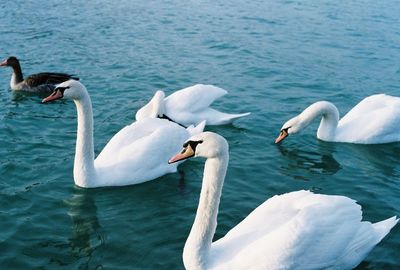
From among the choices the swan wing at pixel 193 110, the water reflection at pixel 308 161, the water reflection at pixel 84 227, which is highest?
the swan wing at pixel 193 110

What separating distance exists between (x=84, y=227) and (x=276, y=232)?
2.90m

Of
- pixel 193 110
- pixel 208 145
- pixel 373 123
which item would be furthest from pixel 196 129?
pixel 208 145

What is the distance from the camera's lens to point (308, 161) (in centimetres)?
1031

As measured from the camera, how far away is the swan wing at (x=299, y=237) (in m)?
5.96

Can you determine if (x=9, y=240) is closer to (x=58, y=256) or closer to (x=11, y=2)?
(x=58, y=256)

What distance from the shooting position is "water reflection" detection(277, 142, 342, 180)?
9.83m

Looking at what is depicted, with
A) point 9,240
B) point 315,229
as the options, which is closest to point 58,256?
point 9,240

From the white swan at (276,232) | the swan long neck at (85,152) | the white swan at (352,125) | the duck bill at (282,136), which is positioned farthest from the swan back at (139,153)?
the white swan at (276,232)

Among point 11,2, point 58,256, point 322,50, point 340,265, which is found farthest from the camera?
point 11,2

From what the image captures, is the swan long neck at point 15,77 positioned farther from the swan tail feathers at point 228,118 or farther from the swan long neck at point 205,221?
the swan long neck at point 205,221

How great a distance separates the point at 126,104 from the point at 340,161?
5.05m

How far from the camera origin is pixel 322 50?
58.9 ft

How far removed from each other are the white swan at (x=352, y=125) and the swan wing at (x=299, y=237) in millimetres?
4213

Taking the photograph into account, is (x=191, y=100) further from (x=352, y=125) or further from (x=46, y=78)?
(x=46, y=78)
